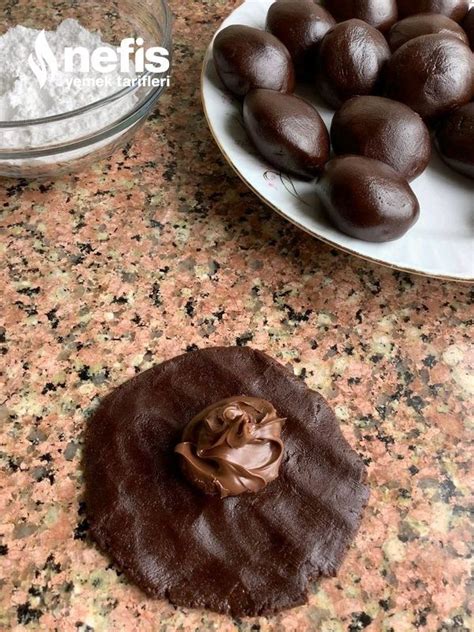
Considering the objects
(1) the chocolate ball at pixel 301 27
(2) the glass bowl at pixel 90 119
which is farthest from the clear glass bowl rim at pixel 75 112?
(1) the chocolate ball at pixel 301 27

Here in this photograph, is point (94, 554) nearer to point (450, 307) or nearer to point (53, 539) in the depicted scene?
point (53, 539)

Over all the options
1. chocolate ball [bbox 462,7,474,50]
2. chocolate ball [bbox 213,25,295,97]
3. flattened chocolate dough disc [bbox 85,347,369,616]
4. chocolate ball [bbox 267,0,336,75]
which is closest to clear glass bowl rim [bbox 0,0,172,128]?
chocolate ball [bbox 213,25,295,97]

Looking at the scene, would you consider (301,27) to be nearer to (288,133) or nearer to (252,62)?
(252,62)

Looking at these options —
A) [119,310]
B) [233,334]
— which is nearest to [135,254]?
[119,310]

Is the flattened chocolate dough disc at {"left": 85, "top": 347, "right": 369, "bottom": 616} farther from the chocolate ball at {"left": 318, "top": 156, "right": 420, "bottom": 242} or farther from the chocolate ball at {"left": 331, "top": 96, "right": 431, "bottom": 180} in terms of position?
the chocolate ball at {"left": 331, "top": 96, "right": 431, "bottom": 180}

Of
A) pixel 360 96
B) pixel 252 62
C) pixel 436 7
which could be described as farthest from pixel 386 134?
pixel 436 7

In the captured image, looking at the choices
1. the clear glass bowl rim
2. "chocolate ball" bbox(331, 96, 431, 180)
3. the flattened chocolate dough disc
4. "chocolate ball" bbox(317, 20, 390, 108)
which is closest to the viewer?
the flattened chocolate dough disc
